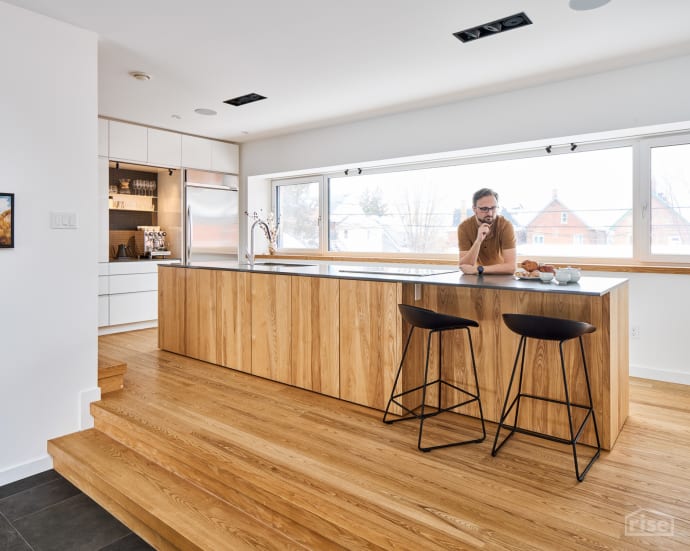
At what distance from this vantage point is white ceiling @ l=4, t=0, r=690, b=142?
2.81 meters

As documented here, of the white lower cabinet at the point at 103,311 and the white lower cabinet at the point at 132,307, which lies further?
the white lower cabinet at the point at 132,307

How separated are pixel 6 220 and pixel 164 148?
129 inches

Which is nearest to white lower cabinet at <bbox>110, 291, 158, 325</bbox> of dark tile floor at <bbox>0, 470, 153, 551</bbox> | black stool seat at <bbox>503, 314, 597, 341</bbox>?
dark tile floor at <bbox>0, 470, 153, 551</bbox>

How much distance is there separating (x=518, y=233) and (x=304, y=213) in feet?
9.71

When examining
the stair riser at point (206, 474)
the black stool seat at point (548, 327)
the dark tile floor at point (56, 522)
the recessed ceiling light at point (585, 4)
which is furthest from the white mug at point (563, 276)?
the dark tile floor at point (56, 522)

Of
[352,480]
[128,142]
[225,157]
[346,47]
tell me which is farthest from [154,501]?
[225,157]

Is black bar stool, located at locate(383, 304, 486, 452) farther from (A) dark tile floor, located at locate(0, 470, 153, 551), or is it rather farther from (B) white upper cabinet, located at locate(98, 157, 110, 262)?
(B) white upper cabinet, located at locate(98, 157, 110, 262)

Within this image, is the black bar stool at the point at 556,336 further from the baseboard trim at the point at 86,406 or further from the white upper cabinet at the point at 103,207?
the white upper cabinet at the point at 103,207

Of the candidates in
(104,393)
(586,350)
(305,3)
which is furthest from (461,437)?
(305,3)

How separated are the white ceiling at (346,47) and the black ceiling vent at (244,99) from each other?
119mm

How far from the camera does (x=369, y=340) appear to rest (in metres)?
3.07

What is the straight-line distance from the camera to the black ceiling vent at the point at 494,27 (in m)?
2.93

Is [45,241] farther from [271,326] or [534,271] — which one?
[534,271]

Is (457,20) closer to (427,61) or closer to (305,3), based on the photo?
(427,61)
